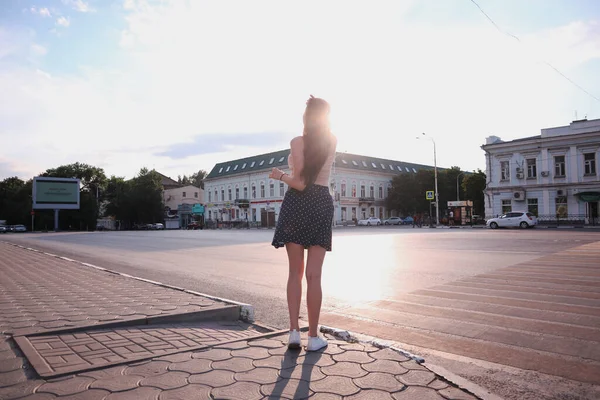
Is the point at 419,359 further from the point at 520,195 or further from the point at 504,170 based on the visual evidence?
the point at 504,170

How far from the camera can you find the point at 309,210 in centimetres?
347

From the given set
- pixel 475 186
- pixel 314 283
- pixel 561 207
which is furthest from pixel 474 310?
pixel 475 186

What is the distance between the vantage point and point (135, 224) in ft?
278

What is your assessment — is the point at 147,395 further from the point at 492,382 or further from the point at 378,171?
the point at 378,171

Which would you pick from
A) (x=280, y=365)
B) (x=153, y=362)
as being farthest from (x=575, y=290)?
(x=153, y=362)

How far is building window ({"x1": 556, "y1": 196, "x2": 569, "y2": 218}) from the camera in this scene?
133 feet

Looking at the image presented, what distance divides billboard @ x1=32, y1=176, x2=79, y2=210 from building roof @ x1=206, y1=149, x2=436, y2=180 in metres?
26.6

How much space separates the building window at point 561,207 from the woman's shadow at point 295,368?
44.7 metres

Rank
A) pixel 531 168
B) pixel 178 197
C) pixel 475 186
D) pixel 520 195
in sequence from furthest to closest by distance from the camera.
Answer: pixel 178 197 < pixel 475 186 < pixel 520 195 < pixel 531 168

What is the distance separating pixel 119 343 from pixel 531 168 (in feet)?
153

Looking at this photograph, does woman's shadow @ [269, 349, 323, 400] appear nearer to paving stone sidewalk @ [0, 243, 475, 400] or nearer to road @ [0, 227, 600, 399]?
paving stone sidewalk @ [0, 243, 475, 400]

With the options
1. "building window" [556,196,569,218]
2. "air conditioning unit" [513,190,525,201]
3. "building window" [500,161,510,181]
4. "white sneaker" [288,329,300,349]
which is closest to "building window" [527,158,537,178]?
"air conditioning unit" [513,190,525,201]

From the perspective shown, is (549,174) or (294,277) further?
(549,174)

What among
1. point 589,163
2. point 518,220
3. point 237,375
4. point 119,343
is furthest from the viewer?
point 589,163
